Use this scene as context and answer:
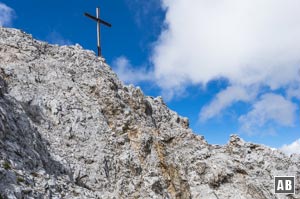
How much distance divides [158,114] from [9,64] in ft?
57.2

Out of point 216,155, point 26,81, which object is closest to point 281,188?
point 216,155

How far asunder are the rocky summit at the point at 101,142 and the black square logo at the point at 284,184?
0.53 metres

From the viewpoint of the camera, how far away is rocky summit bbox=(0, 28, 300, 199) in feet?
75.1

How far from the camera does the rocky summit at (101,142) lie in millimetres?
22891

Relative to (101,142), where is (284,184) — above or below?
below

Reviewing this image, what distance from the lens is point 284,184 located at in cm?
3331

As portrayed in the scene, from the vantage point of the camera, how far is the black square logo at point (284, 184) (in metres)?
31.6

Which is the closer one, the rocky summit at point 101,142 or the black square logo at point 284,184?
the rocky summit at point 101,142

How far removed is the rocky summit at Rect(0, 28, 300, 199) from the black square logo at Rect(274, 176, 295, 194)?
0.53 m

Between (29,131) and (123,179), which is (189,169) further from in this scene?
(29,131)

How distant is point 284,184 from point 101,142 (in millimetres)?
19433

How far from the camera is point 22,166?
18.3m

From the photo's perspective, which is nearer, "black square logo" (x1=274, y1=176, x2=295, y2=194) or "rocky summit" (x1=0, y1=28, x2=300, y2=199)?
"rocky summit" (x1=0, y1=28, x2=300, y2=199)

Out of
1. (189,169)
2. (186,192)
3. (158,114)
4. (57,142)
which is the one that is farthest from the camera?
(158,114)
